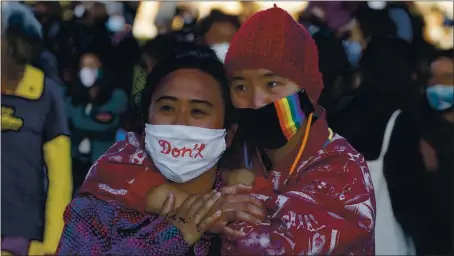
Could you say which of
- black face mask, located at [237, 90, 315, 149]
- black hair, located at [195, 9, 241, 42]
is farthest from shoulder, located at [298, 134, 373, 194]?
black hair, located at [195, 9, 241, 42]

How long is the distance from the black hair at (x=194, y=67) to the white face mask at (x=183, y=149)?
7 centimetres

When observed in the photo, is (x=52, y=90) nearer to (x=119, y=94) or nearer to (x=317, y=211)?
(x=119, y=94)

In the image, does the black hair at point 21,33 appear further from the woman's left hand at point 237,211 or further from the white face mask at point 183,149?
the woman's left hand at point 237,211

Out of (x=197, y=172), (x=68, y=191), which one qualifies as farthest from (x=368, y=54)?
(x=68, y=191)

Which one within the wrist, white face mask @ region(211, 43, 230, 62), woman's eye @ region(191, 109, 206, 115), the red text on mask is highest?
A: white face mask @ region(211, 43, 230, 62)

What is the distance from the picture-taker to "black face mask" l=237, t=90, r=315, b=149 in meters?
2.23

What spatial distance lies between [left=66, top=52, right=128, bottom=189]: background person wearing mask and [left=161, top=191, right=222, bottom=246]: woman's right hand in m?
0.46

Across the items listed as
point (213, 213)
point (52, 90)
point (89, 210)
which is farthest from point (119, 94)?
point (213, 213)

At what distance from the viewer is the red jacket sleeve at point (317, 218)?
2.13 meters

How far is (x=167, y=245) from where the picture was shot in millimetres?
2160

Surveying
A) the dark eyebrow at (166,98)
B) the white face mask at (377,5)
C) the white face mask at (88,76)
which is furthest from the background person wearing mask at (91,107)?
the white face mask at (377,5)

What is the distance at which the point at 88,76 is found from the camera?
2.60 metres

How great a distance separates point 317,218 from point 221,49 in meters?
0.64

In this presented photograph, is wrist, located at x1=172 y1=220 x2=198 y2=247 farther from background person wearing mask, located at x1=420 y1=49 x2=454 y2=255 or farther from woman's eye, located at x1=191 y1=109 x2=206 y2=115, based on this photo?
background person wearing mask, located at x1=420 y1=49 x2=454 y2=255
